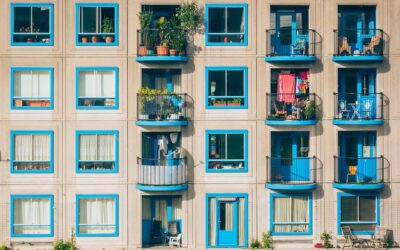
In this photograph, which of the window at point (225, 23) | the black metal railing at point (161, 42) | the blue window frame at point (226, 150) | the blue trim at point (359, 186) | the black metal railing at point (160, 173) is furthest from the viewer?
the window at point (225, 23)

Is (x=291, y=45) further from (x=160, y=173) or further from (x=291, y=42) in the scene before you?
(x=160, y=173)

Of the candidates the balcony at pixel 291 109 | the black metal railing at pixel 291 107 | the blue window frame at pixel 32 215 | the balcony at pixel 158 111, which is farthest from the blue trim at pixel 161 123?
the blue window frame at pixel 32 215

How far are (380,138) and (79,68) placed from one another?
1503 centimetres

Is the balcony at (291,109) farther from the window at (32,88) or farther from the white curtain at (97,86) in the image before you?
the window at (32,88)

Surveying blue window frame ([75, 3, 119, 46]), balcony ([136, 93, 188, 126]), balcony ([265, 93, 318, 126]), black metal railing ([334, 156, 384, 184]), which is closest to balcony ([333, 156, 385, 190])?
black metal railing ([334, 156, 384, 184])

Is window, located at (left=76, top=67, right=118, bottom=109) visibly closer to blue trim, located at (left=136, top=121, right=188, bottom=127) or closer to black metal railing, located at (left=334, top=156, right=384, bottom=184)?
blue trim, located at (left=136, top=121, right=188, bottom=127)

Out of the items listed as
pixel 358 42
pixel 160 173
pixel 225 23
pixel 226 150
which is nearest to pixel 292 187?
pixel 226 150

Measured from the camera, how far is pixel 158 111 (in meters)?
29.9

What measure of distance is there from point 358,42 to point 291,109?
4.84m

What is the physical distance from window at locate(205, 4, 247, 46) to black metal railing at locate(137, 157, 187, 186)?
622cm

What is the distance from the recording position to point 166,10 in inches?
1247

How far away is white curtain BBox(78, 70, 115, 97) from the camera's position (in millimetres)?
30453

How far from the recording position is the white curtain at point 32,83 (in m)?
30.5

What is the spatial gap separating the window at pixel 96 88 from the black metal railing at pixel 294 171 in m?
8.18
